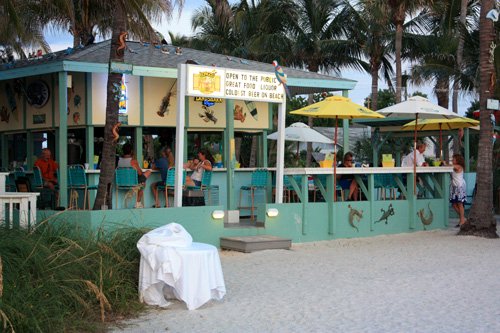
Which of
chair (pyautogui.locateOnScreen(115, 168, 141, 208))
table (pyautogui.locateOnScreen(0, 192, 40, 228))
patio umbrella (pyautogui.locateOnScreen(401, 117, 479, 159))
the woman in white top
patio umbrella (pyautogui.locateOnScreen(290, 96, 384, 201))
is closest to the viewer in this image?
table (pyautogui.locateOnScreen(0, 192, 40, 228))

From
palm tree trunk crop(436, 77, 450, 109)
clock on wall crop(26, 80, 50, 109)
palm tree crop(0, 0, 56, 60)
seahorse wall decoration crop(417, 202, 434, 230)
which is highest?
palm tree crop(0, 0, 56, 60)

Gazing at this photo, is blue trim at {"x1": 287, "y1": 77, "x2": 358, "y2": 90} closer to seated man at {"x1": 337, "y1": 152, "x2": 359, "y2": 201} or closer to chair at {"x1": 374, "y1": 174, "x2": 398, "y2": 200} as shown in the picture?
seated man at {"x1": 337, "y1": 152, "x2": 359, "y2": 201}

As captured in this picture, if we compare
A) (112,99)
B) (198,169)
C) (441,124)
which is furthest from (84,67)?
(441,124)

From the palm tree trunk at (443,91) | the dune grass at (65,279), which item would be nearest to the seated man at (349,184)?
the dune grass at (65,279)

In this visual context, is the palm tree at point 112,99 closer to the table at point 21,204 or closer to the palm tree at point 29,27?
the table at point 21,204

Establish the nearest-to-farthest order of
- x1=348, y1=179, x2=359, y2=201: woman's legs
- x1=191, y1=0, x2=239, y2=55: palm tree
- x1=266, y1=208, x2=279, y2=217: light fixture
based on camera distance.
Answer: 1. x1=266, y1=208, x2=279, y2=217: light fixture
2. x1=348, y1=179, x2=359, y2=201: woman's legs
3. x1=191, y1=0, x2=239, y2=55: palm tree

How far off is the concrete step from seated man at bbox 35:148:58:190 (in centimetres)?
350

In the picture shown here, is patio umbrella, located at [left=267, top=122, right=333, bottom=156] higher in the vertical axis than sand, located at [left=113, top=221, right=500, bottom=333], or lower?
higher

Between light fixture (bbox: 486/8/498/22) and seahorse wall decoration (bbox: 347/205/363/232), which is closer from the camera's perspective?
light fixture (bbox: 486/8/498/22)

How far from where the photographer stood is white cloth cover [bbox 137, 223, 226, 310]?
8.16m

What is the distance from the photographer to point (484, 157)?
50.8 feet

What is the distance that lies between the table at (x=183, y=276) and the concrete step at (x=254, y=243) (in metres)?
4.32

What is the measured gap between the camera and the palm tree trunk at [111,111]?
12086 millimetres

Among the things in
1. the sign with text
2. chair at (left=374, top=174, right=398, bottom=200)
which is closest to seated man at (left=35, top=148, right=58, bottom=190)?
the sign with text
